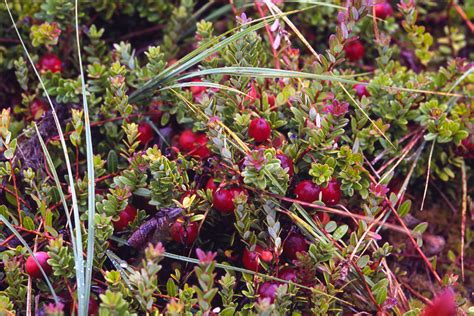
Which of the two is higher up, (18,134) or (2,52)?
(2,52)

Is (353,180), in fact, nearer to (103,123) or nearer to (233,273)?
(233,273)

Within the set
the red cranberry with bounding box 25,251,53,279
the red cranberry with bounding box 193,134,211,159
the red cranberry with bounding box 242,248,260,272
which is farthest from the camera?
the red cranberry with bounding box 193,134,211,159

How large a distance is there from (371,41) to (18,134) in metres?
1.56

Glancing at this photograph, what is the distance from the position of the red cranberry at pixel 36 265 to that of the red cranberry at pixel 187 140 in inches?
26.4

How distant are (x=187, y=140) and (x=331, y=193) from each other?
596 millimetres

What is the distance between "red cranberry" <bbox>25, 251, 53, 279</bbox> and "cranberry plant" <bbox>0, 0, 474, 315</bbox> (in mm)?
11

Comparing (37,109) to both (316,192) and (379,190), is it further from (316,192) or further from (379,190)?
(379,190)

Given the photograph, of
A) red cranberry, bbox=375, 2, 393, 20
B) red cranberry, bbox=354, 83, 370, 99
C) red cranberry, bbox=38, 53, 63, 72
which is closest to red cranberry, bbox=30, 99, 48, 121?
red cranberry, bbox=38, 53, 63, 72

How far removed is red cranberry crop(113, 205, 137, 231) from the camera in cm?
199

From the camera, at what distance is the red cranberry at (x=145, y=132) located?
7.54ft

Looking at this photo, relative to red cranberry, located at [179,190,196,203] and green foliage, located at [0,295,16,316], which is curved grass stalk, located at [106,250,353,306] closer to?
red cranberry, located at [179,190,196,203]

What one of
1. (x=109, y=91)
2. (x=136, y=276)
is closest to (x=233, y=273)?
(x=136, y=276)

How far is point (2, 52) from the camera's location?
8.47 ft

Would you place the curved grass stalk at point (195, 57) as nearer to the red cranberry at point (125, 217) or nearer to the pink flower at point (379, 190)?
the red cranberry at point (125, 217)
